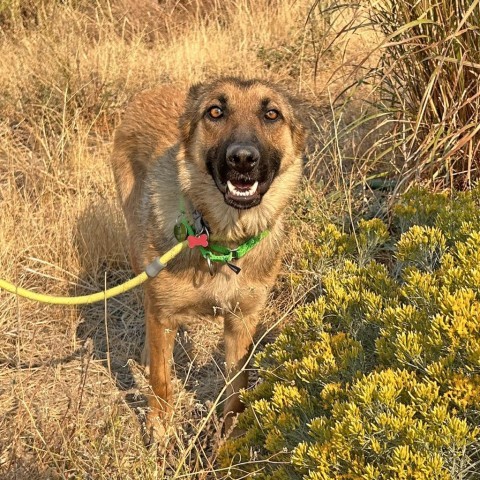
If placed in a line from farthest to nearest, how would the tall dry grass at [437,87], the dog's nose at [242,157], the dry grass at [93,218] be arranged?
the tall dry grass at [437,87] < the dog's nose at [242,157] < the dry grass at [93,218]

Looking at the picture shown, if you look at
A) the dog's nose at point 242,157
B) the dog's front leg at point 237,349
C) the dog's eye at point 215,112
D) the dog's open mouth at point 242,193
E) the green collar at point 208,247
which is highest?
the dog's eye at point 215,112

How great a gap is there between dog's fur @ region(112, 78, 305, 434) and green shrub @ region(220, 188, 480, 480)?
51 centimetres

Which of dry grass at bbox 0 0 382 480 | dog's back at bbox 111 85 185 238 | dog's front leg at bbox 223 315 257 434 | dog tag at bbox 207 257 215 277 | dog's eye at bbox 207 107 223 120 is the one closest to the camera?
dry grass at bbox 0 0 382 480

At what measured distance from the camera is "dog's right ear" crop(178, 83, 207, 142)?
12.2 feet

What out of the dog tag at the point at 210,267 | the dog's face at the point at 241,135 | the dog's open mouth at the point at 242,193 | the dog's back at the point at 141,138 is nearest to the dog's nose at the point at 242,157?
the dog's face at the point at 241,135

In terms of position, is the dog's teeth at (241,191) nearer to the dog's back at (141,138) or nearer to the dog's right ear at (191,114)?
the dog's right ear at (191,114)

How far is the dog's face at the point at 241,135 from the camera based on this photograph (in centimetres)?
328

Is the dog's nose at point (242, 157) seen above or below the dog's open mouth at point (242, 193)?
above

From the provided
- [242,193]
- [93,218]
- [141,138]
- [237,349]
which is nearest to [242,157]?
[242,193]

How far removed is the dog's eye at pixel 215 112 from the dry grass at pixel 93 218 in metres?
0.74

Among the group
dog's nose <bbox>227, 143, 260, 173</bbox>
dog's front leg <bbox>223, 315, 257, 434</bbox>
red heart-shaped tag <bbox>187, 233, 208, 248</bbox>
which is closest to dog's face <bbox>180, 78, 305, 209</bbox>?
dog's nose <bbox>227, 143, 260, 173</bbox>

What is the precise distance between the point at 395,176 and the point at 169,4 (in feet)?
20.6

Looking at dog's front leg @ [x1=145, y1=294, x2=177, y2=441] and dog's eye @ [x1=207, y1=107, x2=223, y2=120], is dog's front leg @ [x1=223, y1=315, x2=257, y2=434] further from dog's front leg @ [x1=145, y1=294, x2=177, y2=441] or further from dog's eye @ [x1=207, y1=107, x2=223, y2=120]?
dog's eye @ [x1=207, y1=107, x2=223, y2=120]

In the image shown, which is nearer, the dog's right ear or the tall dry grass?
the dog's right ear
